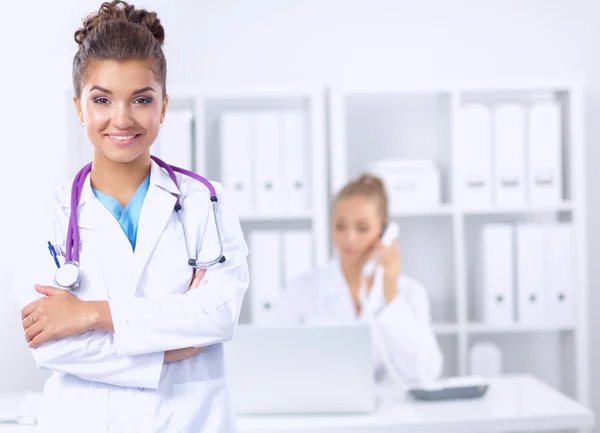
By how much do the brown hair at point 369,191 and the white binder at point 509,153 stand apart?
0.59 m

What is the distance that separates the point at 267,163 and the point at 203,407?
2044mm

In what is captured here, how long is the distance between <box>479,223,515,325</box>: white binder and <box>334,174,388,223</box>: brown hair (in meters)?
0.54

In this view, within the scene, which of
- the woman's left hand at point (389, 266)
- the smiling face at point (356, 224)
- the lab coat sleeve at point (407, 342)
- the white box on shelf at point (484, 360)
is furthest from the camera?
the white box on shelf at point (484, 360)

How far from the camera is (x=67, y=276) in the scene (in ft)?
4.56

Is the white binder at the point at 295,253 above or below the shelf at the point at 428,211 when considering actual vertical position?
below

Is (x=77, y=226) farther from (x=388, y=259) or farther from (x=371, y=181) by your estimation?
(x=371, y=181)

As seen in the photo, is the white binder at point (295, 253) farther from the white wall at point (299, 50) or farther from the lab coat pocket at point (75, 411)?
the lab coat pocket at point (75, 411)

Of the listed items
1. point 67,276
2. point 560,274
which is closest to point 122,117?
point 67,276

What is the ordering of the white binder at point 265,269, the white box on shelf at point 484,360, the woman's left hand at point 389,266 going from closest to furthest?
the woman's left hand at point 389,266 → the white binder at point 265,269 → the white box on shelf at point 484,360

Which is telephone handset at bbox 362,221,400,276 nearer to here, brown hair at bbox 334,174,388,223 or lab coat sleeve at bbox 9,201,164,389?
brown hair at bbox 334,174,388,223

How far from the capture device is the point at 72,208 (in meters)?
1.46

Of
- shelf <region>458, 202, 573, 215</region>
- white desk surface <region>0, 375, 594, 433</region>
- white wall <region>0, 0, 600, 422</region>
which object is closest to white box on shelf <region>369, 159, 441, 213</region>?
shelf <region>458, 202, 573, 215</region>

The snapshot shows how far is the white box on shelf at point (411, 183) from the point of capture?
3.50 metres

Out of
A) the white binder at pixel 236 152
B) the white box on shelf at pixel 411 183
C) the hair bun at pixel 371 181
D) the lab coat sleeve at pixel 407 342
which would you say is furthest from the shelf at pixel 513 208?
the white binder at pixel 236 152
